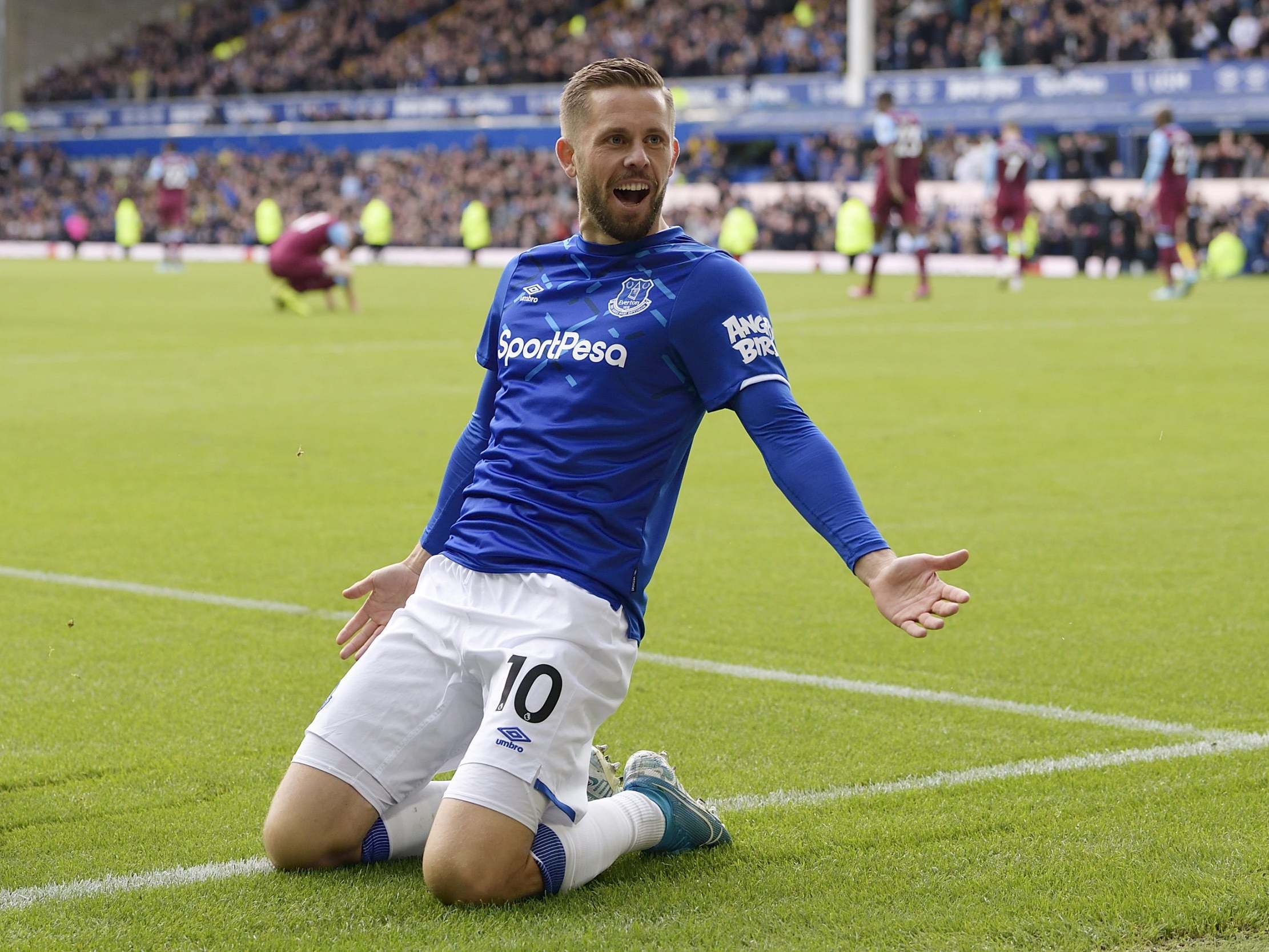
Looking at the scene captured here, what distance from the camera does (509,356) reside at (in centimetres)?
407

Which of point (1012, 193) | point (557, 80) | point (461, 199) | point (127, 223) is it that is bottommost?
point (127, 223)

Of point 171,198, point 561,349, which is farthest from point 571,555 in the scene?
point 171,198

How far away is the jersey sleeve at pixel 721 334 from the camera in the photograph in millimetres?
3779

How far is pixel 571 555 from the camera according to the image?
3.79m

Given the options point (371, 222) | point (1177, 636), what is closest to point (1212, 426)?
point (1177, 636)

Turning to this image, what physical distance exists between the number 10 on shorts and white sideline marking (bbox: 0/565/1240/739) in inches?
74.0

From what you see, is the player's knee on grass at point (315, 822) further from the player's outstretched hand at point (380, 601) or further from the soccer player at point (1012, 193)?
the soccer player at point (1012, 193)

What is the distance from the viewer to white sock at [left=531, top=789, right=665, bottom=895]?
11.8ft

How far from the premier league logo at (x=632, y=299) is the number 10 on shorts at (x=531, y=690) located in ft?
2.56

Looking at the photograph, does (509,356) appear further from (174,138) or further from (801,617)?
(174,138)

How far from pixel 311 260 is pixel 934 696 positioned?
1729 cm

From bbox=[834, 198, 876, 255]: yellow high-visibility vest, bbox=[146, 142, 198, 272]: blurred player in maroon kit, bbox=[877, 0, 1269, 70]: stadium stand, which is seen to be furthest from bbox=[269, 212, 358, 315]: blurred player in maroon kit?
bbox=[877, 0, 1269, 70]: stadium stand


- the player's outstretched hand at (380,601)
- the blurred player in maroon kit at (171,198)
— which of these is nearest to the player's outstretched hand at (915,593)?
the player's outstretched hand at (380,601)

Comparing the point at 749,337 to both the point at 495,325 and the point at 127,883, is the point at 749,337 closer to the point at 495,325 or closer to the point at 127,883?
the point at 495,325
